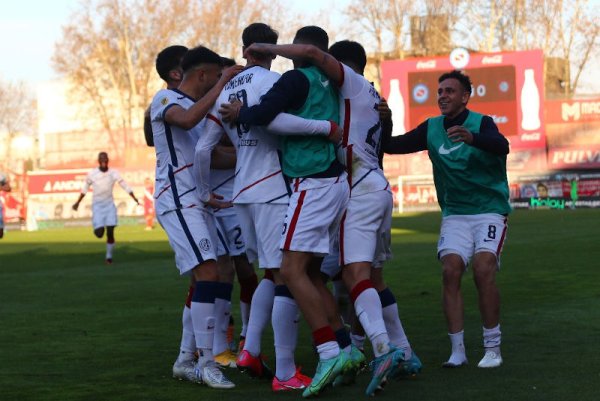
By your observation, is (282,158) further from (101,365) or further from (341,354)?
(101,365)

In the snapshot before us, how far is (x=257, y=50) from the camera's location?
7.47 metres

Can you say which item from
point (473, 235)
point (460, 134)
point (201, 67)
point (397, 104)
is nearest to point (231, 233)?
point (201, 67)

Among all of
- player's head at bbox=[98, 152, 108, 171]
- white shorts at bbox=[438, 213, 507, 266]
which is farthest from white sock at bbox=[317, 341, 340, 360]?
player's head at bbox=[98, 152, 108, 171]

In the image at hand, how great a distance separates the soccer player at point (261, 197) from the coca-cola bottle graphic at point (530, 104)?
138 ft

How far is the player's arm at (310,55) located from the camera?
23.6ft

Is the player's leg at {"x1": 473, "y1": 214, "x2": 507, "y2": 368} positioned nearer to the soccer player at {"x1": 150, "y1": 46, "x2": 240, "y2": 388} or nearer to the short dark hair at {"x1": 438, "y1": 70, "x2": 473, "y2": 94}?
the short dark hair at {"x1": 438, "y1": 70, "x2": 473, "y2": 94}

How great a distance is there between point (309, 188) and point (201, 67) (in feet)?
4.53

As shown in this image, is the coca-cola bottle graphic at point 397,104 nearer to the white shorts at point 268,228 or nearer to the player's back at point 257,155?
the player's back at point 257,155

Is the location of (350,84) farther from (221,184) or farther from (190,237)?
(221,184)

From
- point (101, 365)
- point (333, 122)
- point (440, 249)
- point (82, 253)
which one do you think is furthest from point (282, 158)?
point (82, 253)

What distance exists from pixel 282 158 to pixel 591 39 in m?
71.0

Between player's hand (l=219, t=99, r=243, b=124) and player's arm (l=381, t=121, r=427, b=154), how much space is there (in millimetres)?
1360

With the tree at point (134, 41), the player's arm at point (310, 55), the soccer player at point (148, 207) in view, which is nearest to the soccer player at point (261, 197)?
the player's arm at point (310, 55)

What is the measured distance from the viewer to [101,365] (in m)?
8.77
